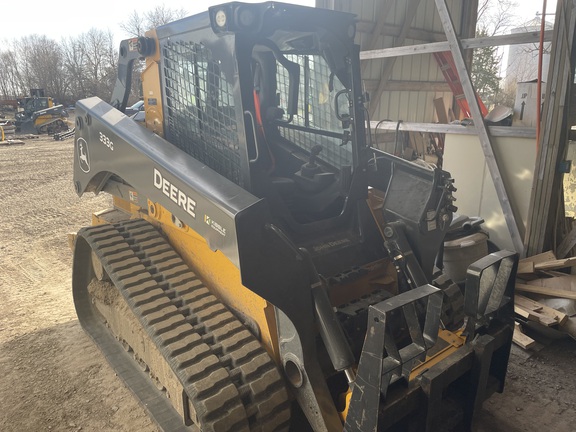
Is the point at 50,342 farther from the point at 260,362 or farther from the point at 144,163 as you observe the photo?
the point at 260,362

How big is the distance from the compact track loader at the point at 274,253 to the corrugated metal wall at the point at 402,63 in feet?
17.2

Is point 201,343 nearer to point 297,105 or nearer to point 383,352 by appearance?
point 383,352

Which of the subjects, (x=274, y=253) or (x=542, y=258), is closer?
(x=274, y=253)

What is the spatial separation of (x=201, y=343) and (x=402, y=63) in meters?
8.41

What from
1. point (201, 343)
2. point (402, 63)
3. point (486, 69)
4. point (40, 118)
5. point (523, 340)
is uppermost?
point (486, 69)

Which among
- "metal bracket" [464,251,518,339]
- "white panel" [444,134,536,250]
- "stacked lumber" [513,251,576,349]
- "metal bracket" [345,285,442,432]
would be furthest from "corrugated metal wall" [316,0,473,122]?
"metal bracket" [345,285,442,432]

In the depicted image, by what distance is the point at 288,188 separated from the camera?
2717 millimetres

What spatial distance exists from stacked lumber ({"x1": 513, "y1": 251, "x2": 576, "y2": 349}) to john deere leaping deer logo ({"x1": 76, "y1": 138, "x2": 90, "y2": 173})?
3758 mm

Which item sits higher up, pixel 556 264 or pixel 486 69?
pixel 486 69

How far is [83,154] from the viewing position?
142 inches

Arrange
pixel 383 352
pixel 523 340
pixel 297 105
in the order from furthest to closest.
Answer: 1. pixel 523 340
2. pixel 297 105
3. pixel 383 352

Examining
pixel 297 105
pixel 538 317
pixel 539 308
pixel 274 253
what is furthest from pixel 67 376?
pixel 539 308

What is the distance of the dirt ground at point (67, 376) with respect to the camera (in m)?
2.96

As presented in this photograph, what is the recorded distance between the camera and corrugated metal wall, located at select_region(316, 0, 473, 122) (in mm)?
8297
